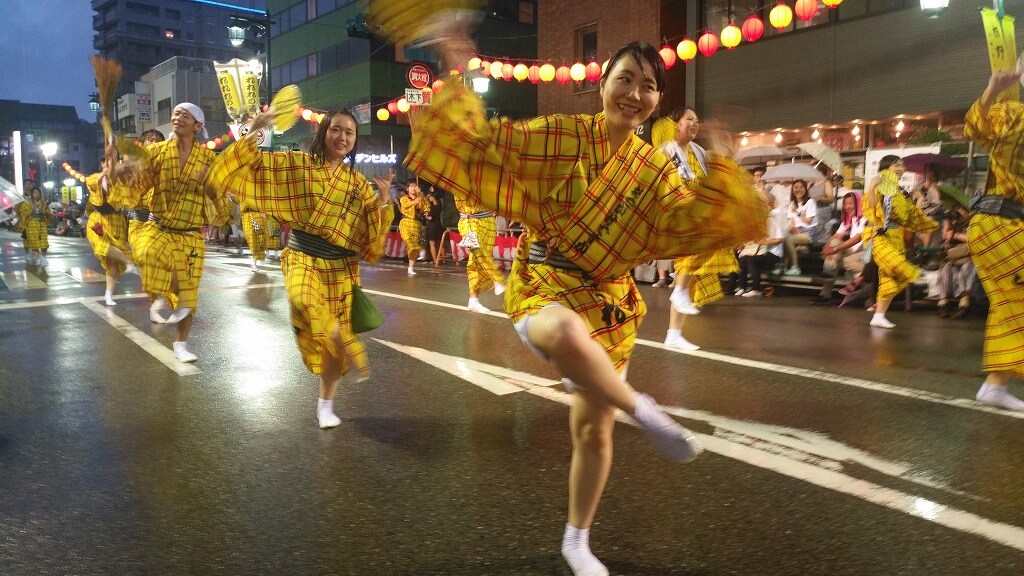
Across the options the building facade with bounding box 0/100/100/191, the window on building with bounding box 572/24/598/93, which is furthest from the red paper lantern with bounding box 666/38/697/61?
the building facade with bounding box 0/100/100/191

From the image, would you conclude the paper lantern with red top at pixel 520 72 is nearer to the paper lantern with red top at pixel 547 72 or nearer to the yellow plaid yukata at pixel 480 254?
the paper lantern with red top at pixel 547 72

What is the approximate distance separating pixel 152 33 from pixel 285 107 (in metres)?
78.3

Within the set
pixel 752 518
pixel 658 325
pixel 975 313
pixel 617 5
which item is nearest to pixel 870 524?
pixel 752 518

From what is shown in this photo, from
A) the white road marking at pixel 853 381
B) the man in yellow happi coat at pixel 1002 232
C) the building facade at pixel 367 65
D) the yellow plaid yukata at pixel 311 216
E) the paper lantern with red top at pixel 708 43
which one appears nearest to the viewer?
the yellow plaid yukata at pixel 311 216

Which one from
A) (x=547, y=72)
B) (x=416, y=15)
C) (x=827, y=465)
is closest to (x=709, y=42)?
(x=547, y=72)

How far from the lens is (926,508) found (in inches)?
119

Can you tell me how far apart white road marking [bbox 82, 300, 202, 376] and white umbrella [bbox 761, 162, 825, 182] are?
379 inches

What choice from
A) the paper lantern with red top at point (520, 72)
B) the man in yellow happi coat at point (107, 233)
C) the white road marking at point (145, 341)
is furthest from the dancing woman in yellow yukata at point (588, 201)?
the paper lantern with red top at point (520, 72)

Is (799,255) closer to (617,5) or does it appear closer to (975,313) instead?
Answer: (975,313)

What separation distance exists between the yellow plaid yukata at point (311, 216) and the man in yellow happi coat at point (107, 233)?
683 cm

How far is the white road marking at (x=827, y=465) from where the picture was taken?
2852mm

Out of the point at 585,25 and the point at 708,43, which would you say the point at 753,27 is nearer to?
the point at 708,43

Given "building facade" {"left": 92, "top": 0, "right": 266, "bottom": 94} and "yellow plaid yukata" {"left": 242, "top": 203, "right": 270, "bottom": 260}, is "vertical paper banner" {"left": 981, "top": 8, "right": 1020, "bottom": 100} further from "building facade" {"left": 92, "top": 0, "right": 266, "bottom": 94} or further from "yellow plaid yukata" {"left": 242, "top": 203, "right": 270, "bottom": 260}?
"building facade" {"left": 92, "top": 0, "right": 266, "bottom": 94}

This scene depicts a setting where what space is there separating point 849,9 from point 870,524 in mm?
14978
